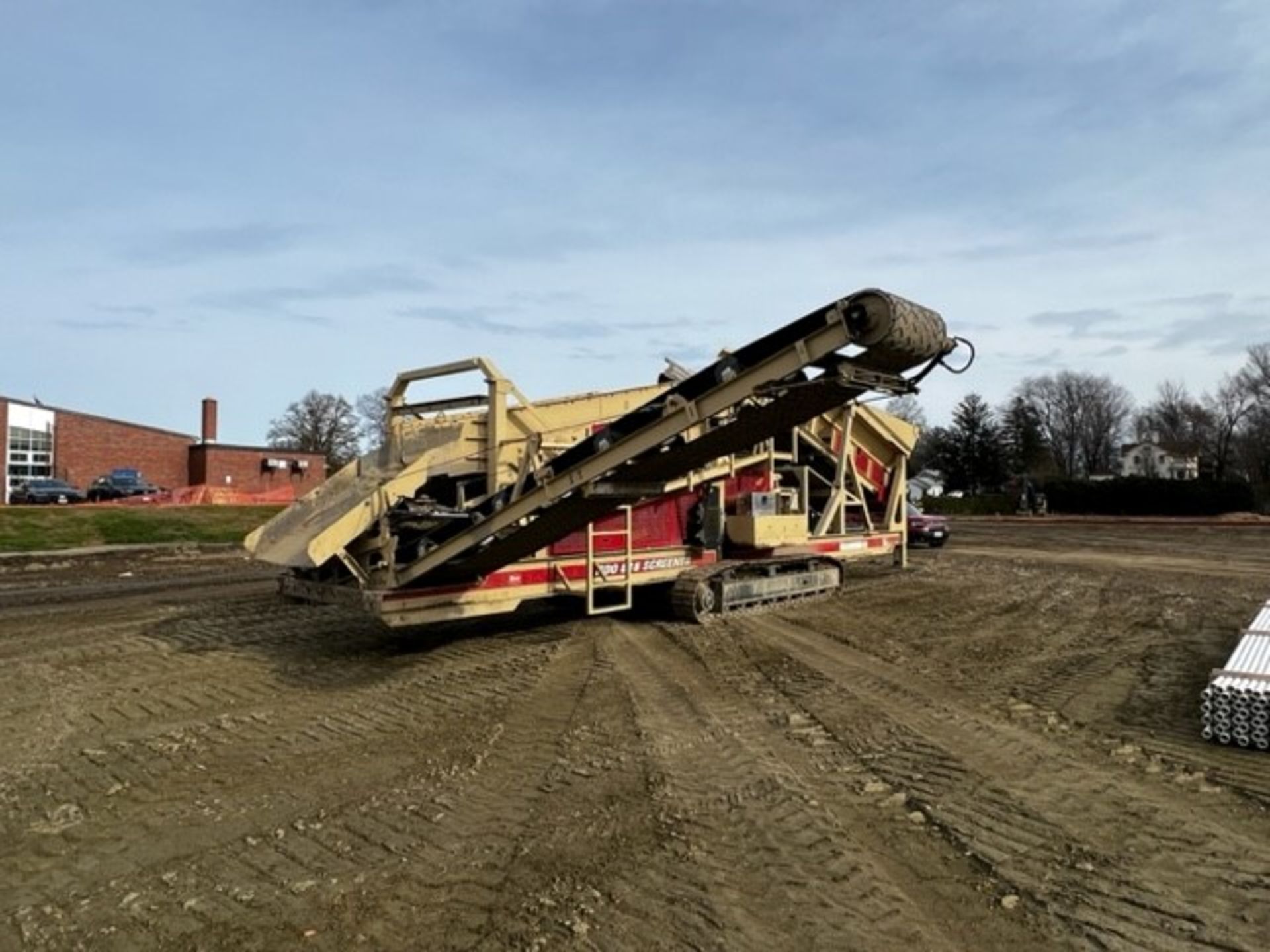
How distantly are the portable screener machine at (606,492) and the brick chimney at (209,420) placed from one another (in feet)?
169

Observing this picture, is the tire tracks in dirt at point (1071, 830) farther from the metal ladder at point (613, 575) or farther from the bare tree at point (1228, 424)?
the bare tree at point (1228, 424)

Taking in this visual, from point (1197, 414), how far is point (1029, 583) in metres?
73.6

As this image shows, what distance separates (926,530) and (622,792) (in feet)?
61.9

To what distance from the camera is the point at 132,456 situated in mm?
51406

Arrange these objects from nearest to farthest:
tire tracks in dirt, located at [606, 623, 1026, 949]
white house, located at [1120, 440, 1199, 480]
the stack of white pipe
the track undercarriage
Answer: tire tracks in dirt, located at [606, 623, 1026, 949] < the stack of white pipe < the track undercarriage < white house, located at [1120, 440, 1199, 480]

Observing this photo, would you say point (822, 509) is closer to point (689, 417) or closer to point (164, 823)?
point (689, 417)

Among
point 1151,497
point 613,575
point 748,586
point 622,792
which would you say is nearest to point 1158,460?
point 1151,497

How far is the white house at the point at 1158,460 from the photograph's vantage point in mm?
83312

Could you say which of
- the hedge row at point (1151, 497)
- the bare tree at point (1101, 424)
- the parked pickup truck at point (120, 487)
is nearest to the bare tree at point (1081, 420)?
the bare tree at point (1101, 424)

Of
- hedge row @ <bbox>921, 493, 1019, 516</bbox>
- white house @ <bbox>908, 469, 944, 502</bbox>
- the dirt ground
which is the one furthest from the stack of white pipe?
white house @ <bbox>908, 469, 944, 502</bbox>

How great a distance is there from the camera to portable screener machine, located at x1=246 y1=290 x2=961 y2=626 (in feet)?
20.7

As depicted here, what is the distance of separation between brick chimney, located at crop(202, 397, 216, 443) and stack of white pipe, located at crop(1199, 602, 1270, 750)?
189 feet

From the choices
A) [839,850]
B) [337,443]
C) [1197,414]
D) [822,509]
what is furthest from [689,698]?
[1197,414]

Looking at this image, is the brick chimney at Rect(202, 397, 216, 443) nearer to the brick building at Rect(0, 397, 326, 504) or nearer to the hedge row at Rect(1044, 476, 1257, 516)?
the brick building at Rect(0, 397, 326, 504)
